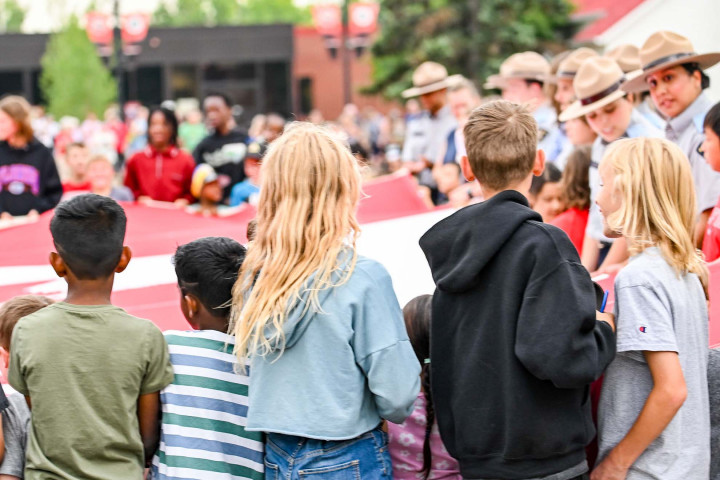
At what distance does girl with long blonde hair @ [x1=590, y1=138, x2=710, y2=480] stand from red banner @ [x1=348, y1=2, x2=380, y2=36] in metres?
26.9

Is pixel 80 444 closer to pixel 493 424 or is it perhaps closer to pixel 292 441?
pixel 292 441

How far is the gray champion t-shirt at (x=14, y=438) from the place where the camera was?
2834 millimetres

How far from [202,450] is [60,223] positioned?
0.86 meters

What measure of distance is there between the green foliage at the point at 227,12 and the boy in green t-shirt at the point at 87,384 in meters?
81.0

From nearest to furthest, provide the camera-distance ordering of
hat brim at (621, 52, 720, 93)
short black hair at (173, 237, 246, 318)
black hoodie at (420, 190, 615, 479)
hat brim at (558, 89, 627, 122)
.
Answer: black hoodie at (420, 190, 615, 479), short black hair at (173, 237, 246, 318), hat brim at (621, 52, 720, 93), hat brim at (558, 89, 627, 122)

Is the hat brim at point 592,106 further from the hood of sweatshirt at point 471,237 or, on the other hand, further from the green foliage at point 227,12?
the green foliage at point 227,12

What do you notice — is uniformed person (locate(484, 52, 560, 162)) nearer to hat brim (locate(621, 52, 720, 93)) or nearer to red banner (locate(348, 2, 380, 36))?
hat brim (locate(621, 52, 720, 93))

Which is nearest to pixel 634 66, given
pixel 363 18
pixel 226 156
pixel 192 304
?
pixel 226 156

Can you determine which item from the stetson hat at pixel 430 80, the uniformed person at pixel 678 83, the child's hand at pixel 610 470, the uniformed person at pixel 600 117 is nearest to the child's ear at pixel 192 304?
the child's hand at pixel 610 470

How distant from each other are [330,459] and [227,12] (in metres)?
91.4

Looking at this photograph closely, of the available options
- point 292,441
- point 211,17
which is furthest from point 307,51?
point 211,17

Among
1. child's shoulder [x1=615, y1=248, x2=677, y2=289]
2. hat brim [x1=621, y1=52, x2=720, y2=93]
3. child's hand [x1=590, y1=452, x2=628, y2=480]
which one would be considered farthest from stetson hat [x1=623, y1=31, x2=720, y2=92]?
child's hand [x1=590, y1=452, x2=628, y2=480]

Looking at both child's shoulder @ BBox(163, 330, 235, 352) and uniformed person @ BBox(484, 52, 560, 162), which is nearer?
child's shoulder @ BBox(163, 330, 235, 352)

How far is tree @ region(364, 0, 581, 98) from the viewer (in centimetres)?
2416
